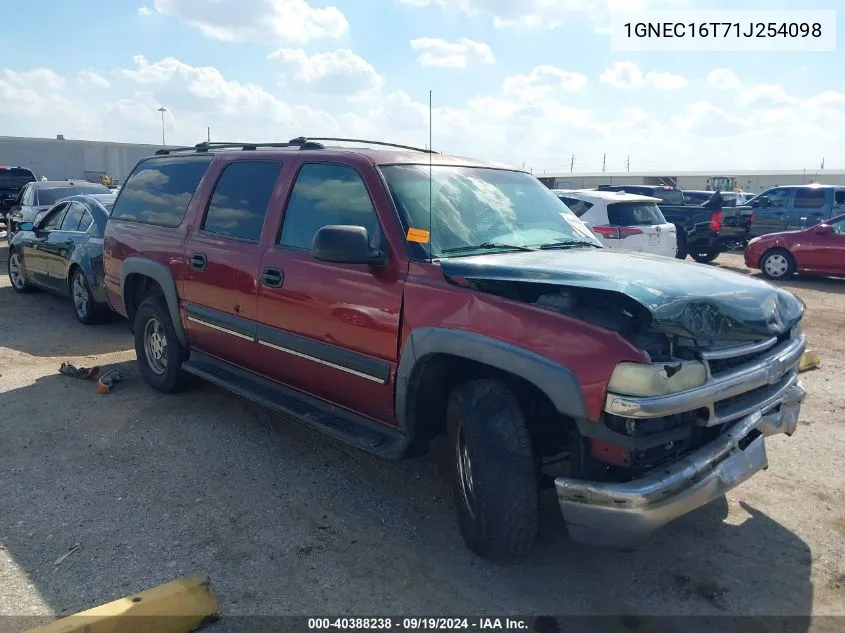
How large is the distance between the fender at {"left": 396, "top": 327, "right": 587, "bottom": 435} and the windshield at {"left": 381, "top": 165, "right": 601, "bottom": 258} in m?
0.51

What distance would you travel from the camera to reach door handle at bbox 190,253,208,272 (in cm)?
494

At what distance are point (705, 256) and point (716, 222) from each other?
1.41 meters

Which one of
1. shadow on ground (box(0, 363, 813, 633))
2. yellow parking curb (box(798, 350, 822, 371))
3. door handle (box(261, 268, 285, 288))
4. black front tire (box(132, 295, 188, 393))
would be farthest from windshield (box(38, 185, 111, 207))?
yellow parking curb (box(798, 350, 822, 371))

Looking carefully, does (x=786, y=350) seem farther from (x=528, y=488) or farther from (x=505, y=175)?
(x=505, y=175)

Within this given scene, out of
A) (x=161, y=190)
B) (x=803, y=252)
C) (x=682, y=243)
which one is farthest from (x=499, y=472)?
(x=682, y=243)

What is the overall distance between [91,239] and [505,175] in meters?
5.77

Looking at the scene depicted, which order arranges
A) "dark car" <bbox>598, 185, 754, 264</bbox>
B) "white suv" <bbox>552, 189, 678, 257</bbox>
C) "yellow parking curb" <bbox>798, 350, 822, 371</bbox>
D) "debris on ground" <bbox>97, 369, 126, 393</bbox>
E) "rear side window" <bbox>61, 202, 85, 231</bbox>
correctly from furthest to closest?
"dark car" <bbox>598, 185, 754, 264</bbox> → "white suv" <bbox>552, 189, 678, 257</bbox> → "rear side window" <bbox>61, 202, 85, 231</bbox> → "yellow parking curb" <bbox>798, 350, 822, 371</bbox> → "debris on ground" <bbox>97, 369, 126, 393</bbox>

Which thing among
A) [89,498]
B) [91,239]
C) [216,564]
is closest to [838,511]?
[216,564]

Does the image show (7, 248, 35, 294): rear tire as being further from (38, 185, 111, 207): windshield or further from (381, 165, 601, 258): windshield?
(381, 165, 601, 258): windshield

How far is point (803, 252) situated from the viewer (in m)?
12.8

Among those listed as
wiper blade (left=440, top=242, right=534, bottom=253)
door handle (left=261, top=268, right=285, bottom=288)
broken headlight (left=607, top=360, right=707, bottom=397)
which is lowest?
broken headlight (left=607, top=360, right=707, bottom=397)

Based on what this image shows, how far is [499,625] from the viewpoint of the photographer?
9.65 feet

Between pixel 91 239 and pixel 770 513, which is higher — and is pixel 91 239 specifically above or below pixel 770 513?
above

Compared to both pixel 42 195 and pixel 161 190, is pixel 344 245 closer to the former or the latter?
pixel 161 190
